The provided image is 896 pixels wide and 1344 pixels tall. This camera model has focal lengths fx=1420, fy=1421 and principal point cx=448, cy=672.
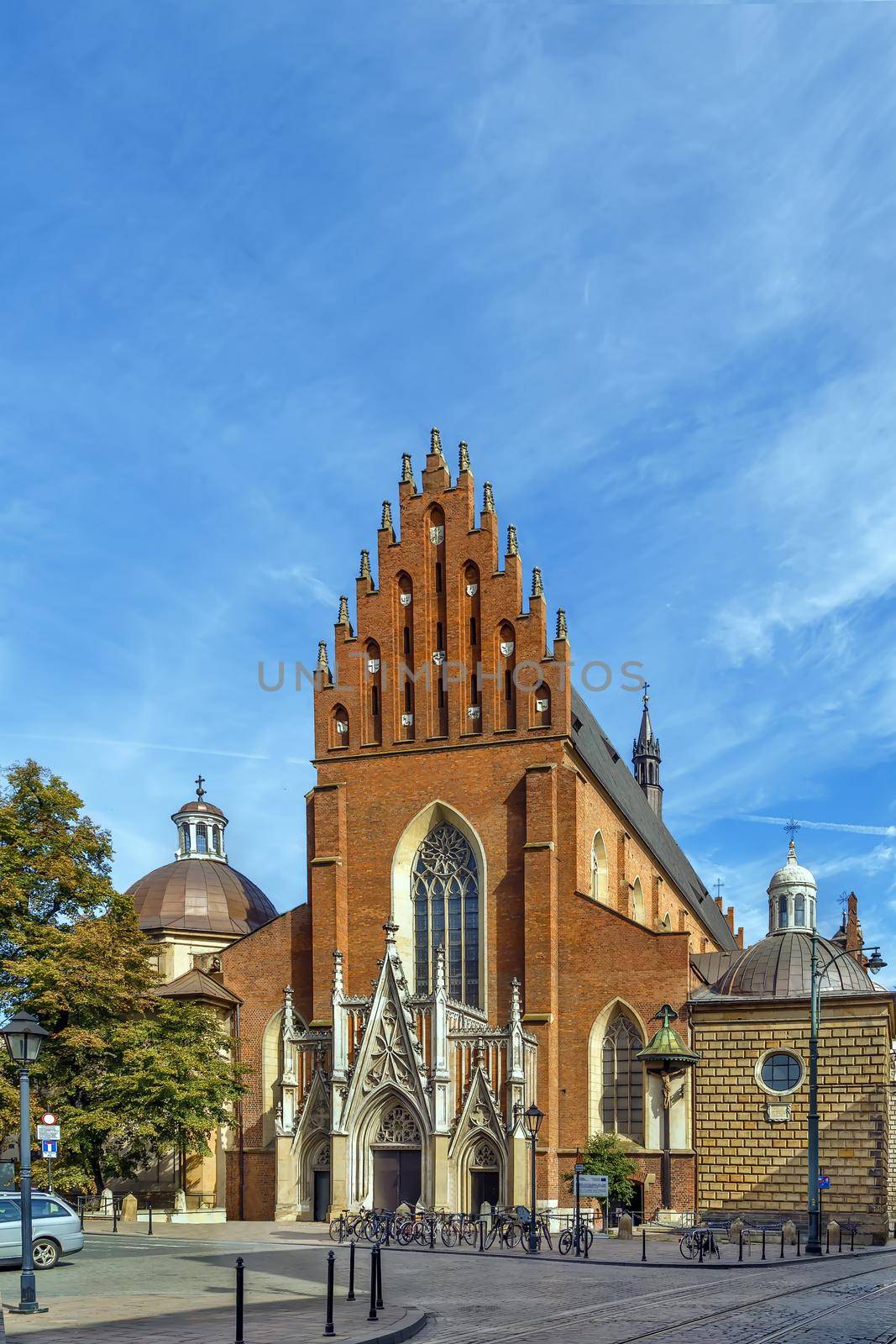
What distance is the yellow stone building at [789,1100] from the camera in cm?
4162

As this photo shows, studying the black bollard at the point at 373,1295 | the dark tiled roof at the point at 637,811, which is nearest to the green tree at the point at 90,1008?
the dark tiled roof at the point at 637,811

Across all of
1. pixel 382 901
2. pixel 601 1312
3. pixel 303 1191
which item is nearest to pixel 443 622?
pixel 382 901

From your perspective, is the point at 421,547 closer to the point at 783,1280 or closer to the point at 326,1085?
the point at 326,1085

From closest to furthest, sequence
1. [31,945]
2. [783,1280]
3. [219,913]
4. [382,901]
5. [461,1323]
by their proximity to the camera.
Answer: [461,1323] → [783,1280] → [31,945] → [382,901] → [219,913]

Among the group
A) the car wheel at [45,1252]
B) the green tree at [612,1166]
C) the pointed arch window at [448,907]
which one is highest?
the pointed arch window at [448,907]

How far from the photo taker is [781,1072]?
1710 inches

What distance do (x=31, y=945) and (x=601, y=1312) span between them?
2552 centimetres

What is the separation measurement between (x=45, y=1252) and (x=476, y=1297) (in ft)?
29.1

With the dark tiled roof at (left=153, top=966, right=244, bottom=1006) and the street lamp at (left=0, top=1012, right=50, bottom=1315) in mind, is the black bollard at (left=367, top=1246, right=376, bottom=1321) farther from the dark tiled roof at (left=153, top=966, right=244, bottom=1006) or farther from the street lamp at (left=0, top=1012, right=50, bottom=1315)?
the dark tiled roof at (left=153, top=966, right=244, bottom=1006)

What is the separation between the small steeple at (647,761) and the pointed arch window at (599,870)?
42.3m

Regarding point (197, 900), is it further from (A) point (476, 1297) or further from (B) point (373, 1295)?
(B) point (373, 1295)

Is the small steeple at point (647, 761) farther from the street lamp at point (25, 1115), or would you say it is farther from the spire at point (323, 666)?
the street lamp at point (25, 1115)

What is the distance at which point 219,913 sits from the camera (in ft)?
203

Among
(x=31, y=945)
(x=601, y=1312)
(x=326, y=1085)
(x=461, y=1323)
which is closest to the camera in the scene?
(x=461, y=1323)
